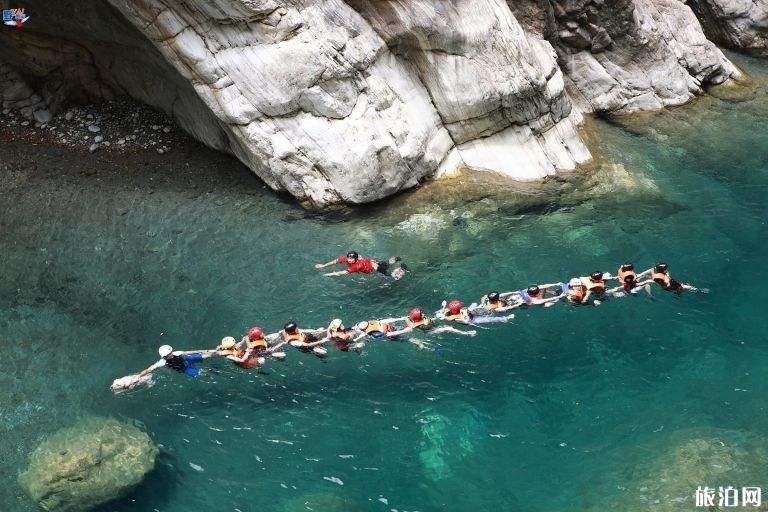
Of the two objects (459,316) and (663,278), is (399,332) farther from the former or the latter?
A: (663,278)

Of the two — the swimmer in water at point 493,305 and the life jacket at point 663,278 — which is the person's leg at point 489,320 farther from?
the life jacket at point 663,278

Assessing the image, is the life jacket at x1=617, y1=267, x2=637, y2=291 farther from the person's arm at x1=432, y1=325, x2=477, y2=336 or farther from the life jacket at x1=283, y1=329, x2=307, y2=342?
the life jacket at x1=283, y1=329, x2=307, y2=342

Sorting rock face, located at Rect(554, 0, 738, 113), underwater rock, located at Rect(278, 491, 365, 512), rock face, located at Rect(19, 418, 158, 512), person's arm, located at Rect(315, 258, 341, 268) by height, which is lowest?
underwater rock, located at Rect(278, 491, 365, 512)

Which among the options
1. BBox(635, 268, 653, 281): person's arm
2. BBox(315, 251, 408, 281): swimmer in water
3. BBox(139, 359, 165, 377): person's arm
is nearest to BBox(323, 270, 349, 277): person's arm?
BBox(315, 251, 408, 281): swimmer in water

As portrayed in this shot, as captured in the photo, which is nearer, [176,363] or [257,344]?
[176,363]

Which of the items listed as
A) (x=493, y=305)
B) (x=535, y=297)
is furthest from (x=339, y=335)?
(x=535, y=297)

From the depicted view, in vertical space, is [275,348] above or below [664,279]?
above

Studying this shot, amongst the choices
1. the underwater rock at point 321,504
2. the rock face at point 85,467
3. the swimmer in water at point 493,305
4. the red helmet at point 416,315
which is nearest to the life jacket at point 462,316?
the swimmer in water at point 493,305
